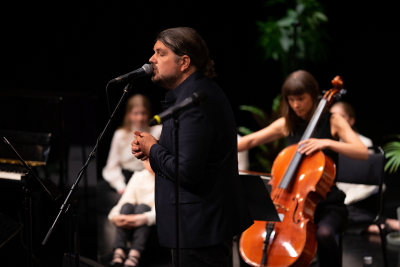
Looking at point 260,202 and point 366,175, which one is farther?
point 366,175

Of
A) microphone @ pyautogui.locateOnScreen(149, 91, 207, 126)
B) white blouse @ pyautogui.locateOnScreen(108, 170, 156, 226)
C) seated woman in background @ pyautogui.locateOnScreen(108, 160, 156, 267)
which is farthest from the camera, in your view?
white blouse @ pyautogui.locateOnScreen(108, 170, 156, 226)

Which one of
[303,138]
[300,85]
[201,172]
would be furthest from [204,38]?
[201,172]

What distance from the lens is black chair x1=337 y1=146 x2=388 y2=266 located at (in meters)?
2.97

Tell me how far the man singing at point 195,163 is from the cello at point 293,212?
0.67m

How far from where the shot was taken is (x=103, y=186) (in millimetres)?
4301

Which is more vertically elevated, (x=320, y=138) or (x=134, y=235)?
(x=320, y=138)

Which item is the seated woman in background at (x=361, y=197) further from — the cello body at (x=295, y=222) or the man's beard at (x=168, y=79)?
the man's beard at (x=168, y=79)

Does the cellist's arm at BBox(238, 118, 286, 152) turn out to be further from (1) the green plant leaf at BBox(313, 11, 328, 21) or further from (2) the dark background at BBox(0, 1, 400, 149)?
(1) the green plant leaf at BBox(313, 11, 328, 21)

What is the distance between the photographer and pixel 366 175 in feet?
10.1

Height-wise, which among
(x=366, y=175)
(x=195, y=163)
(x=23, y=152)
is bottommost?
(x=366, y=175)

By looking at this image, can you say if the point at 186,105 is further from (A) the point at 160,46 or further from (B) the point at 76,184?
(B) the point at 76,184

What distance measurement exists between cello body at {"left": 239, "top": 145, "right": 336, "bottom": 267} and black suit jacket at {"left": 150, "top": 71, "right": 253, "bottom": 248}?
0.71 meters

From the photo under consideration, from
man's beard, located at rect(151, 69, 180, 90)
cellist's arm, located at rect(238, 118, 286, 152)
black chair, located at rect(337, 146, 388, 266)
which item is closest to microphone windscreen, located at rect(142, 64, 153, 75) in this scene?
man's beard, located at rect(151, 69, 180, 90)

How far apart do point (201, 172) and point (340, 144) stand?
4.39 feet
